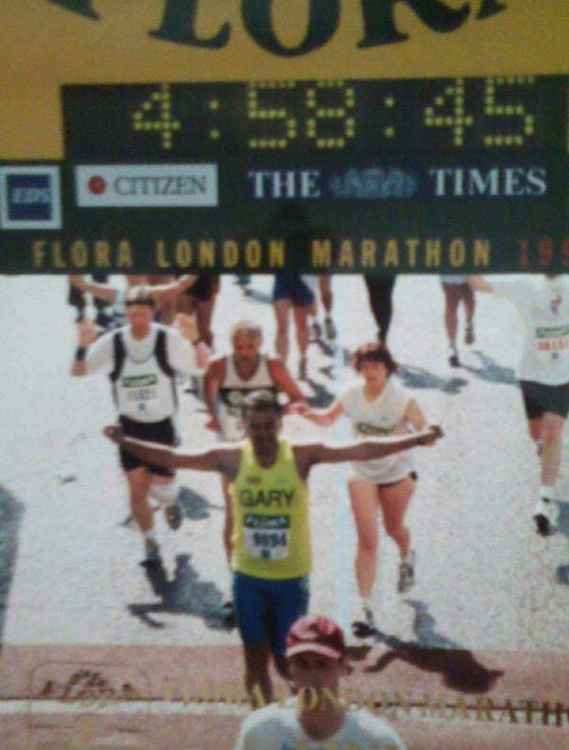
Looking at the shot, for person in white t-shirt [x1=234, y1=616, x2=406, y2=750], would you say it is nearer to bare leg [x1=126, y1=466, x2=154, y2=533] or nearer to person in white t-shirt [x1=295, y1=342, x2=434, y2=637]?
person in white t-shirt [x1=295, y1=342, x2=434, y2=637]

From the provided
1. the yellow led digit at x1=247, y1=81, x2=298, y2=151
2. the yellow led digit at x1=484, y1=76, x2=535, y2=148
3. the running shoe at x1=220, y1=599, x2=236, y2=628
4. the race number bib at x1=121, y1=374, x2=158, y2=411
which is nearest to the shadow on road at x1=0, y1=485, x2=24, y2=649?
the race number bib at x1=121, y1=374, x2=158, y2=411

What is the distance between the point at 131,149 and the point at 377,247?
582mm

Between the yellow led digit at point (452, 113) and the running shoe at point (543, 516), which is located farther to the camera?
the running shoe at point (543, 516)

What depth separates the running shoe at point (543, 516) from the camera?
5.24 meters

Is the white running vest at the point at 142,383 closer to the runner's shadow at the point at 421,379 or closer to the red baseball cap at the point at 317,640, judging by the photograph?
the runner's shadow at the point at 421,379

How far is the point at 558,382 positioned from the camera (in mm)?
5195

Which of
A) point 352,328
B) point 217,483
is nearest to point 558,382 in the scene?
point 352,328

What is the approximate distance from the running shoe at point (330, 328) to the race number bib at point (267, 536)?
42cm

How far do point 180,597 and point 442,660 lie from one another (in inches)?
24.5

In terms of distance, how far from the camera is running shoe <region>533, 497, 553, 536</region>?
206 inches

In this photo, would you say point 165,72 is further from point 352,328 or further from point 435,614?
point 435,614

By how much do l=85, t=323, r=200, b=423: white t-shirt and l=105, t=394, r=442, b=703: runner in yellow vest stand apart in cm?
7

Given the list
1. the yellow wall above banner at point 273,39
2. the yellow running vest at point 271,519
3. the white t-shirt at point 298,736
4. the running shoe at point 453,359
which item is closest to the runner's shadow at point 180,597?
the yellow running vest at point 271,519

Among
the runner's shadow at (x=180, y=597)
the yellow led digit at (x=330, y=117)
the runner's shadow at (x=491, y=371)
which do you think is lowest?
the runner's shadow at (x=180, y=597)
